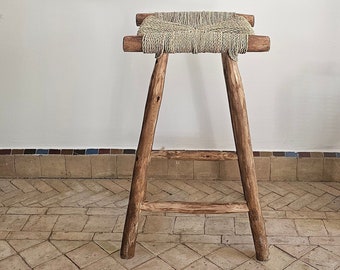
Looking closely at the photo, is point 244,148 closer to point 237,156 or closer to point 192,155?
point 237,156

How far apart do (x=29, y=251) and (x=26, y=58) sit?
0.79m

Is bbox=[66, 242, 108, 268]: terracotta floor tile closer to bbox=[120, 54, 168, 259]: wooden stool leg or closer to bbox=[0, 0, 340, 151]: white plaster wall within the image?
bbox=[120, 54, 168, 259]: wooden stool leg

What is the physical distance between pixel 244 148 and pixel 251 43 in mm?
317

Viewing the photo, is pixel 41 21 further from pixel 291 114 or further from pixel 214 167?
pixel 291 114

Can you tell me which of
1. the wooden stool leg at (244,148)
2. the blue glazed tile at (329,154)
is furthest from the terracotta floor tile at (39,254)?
the blue glazed tile at (329,154)

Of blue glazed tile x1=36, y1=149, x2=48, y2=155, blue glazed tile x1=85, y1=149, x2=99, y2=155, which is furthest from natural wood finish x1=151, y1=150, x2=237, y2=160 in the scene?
blue glazed tile x1=36, y1=149, x2=48, y2=155

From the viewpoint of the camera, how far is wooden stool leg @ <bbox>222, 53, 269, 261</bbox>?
1451 millimetres

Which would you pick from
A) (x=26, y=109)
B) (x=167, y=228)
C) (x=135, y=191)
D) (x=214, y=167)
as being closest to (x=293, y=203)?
(x=214, y=167)

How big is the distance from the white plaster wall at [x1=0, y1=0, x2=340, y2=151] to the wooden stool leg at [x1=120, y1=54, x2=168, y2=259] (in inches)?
20.3

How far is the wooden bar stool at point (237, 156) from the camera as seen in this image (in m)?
1.45

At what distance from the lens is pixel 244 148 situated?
4.89ft

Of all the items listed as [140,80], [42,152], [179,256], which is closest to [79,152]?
[42,152]

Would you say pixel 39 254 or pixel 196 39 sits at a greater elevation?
pixel 196 39

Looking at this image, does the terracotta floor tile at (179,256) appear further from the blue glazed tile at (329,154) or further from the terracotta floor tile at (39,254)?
the blue glazed tile at (329,154)
